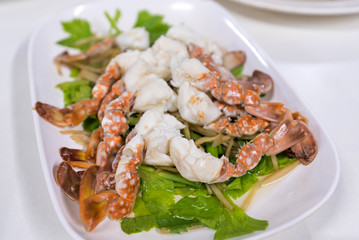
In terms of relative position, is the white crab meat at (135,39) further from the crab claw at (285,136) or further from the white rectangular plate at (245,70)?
the crab claw at (285,136)

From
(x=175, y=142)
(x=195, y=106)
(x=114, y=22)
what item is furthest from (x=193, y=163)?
(x=114, y=22)

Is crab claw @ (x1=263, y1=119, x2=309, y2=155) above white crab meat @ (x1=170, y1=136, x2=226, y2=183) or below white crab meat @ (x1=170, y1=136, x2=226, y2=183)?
above

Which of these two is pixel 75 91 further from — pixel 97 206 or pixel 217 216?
pixel 217 216

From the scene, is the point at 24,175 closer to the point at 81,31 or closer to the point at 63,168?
the point at 63,168

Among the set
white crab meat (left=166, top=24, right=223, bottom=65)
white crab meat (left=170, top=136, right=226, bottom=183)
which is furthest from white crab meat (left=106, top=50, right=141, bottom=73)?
white crab meat (left=170, top=136, right=226, bottom=183)

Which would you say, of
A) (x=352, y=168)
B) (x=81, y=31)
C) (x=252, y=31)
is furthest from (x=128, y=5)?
(x=352, y=168)

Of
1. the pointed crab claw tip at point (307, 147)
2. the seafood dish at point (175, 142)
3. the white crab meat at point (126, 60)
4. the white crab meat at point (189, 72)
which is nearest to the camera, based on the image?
the seafood dish at point (175, 142)

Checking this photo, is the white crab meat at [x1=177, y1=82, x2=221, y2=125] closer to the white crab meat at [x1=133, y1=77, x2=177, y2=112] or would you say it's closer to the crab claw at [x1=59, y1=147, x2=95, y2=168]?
the white crab meat at [x1=133, y1=77, x2=177, y2=112]

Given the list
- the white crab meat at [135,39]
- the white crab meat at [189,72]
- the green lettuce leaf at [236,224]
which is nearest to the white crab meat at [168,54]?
the white crab meat at [189,72]
